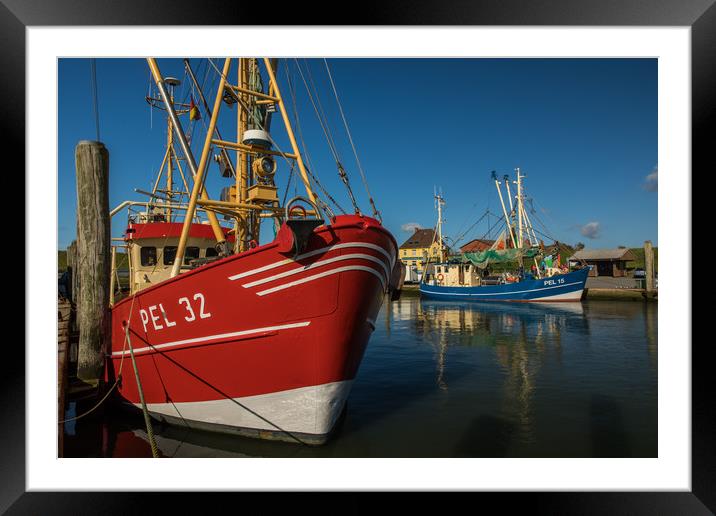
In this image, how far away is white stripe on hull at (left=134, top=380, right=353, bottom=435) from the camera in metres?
4.22

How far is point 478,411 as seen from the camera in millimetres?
6105

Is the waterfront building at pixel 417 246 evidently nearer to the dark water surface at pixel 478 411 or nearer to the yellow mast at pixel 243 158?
the dark water surface at pixel 478 411

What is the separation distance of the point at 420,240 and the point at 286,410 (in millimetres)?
58117

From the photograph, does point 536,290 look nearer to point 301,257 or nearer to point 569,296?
point 569,296

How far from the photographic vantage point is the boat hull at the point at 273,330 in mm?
3877

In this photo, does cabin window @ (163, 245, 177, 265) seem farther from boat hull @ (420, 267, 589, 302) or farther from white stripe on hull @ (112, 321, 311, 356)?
boat hull @ (420, 267, 589, 302)

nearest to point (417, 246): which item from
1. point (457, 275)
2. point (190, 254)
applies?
point (457, 275)

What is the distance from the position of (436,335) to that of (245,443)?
1089cm

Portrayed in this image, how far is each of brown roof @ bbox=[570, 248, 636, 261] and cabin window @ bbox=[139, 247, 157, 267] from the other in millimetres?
32931

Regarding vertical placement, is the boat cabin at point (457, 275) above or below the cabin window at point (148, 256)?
below

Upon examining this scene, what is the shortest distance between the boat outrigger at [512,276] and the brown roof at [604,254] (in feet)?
11.6

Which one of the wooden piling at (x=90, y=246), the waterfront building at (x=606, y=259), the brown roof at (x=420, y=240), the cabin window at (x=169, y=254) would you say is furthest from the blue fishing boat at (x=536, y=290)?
the brown roof at (x=420, y=240)
